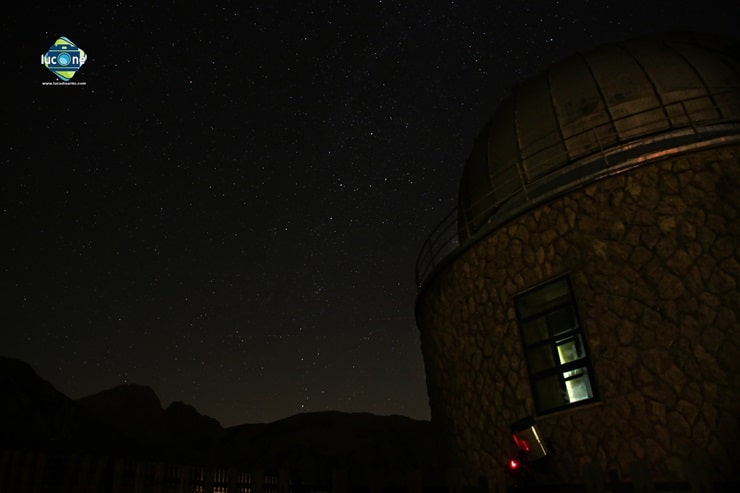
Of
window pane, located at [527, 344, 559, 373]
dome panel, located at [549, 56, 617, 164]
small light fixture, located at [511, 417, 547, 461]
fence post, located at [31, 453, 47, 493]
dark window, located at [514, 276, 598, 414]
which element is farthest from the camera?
dome panel, located at [549, 56, 617, 164]

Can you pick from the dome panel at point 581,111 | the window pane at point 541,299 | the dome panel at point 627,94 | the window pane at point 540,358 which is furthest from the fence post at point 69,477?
the dome panel at point 627,94

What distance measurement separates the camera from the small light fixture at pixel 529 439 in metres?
7.79

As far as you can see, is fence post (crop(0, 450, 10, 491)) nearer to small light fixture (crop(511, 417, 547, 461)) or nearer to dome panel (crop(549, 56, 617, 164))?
small light fixture (crop(511, 417, 547, 461))

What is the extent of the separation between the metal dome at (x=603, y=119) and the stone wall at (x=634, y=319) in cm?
44

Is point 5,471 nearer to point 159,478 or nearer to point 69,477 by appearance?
point 69,477

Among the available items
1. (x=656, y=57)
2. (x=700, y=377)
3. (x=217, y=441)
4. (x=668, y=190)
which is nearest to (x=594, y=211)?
(x=668, y=190)

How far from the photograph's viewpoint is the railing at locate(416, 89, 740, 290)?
A: 8383 mm

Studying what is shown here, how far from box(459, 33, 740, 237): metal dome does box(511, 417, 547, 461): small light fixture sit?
12.2 feet

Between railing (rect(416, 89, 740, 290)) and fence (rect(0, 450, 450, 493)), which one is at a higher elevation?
railing (rect(416, 89, 740, 290))

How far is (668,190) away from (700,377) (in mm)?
2634

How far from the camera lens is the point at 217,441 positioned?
48.3 m

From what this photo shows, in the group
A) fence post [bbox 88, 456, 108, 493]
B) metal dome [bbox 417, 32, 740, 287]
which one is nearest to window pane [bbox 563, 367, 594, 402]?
metal dome [bbox 417, 32, 740, 287]

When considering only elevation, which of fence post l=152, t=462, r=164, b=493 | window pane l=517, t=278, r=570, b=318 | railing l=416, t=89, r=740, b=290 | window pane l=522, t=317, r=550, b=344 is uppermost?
railing l=416, t=89, r=740, b=290

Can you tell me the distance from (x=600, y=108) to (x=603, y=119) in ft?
0.91
